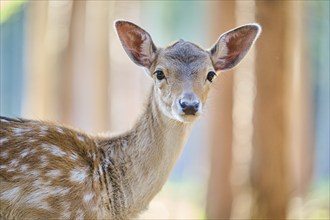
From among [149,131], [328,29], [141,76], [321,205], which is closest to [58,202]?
[149,131]

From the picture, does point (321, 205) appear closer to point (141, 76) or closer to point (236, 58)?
point (236, 58)

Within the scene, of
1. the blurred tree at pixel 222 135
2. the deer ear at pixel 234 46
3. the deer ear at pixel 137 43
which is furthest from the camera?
the blurred tree at pixel 222 135

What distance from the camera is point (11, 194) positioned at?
5.12 meters

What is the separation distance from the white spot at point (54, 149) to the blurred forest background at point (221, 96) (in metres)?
0.81

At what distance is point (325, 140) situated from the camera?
20.4m

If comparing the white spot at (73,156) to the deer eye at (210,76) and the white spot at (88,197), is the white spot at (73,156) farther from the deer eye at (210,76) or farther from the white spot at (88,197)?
the deer eye at (210,76)

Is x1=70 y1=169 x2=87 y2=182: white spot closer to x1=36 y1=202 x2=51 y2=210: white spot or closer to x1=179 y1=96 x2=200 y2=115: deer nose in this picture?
x1=36 y1=202 x2=51 y2=210: white spot

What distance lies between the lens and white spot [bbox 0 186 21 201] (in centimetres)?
511

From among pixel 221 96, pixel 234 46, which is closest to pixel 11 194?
pixel 234 46

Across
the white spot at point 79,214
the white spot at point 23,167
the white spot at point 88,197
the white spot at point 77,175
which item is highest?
the white spot at point 23,167

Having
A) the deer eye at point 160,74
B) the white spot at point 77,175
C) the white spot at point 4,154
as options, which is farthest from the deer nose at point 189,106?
the white spot at point 4,154

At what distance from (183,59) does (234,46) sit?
583mm

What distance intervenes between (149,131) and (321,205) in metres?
6.11

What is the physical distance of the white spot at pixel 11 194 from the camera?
5105 mm
